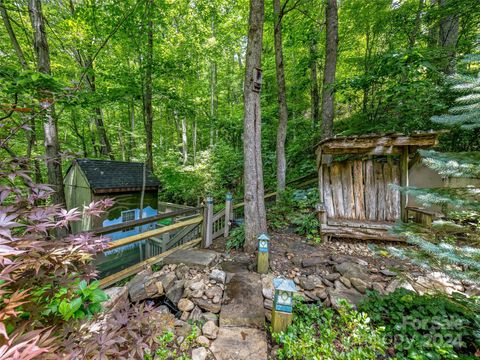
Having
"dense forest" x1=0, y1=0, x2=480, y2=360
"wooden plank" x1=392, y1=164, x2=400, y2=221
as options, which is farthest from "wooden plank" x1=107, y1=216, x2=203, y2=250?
"wooden plank" x1=392, y1=164, x2=400, y2=221

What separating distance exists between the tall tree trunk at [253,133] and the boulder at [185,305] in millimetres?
1458

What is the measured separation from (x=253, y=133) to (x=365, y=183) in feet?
9.70

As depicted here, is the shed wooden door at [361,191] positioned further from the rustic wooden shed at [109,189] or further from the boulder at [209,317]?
the rustic wooden shed at [109,189]

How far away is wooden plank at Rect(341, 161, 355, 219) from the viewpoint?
451 cm

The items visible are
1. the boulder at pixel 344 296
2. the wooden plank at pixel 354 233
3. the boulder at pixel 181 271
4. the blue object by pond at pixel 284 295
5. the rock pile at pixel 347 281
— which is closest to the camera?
the blue object by pond at pixel 284 295

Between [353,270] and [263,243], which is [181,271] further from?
[353,270]

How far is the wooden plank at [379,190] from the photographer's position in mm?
4351

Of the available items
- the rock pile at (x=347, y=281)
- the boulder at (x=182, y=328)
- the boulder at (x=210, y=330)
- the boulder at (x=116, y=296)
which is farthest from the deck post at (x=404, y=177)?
the boulder at (x=116, y=296)

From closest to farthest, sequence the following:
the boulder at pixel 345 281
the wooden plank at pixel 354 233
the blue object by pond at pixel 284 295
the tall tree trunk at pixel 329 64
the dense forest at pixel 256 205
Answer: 1. the dense forest at pixel 256 205
2. the blue object by pond at pixel 284 295
3. the boulder at pixel 345 281
4. the wooden plank at pixel 354 233
5. the tall tree trunk at pixel 329 64

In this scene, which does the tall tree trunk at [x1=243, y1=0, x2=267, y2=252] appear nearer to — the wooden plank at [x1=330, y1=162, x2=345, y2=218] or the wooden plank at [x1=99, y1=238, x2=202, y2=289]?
the wooden plank at [x1=99, y1=238, x2=202, y2=289]

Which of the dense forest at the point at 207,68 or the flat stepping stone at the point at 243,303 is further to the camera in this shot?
the dense forest at the point at 207,68

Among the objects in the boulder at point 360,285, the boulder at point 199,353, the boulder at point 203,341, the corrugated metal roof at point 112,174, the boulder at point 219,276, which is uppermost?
the corrugated metal roof at point 112,174

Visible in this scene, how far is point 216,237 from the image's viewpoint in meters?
4.59

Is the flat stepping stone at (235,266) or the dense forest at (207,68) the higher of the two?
the dense forest at (207,68)
